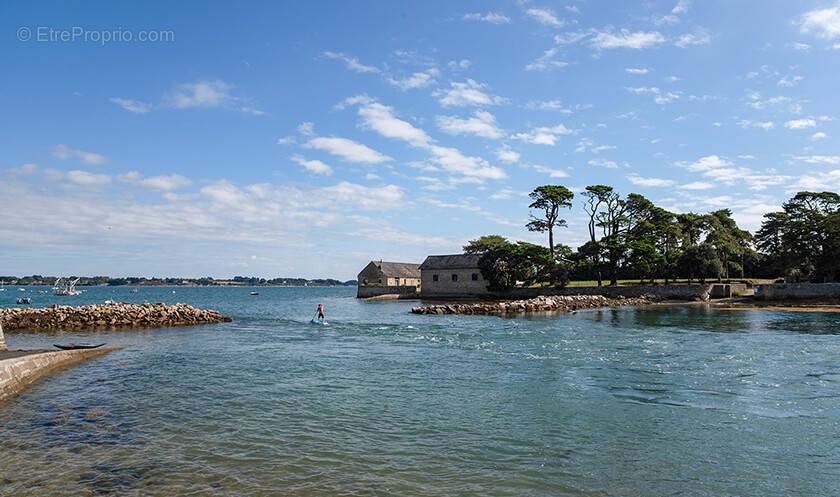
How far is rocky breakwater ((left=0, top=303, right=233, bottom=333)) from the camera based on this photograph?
26297 millimetres

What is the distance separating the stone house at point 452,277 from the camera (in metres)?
63.2

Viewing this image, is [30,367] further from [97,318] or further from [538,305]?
[538,305]

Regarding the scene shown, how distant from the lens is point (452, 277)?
215 feet

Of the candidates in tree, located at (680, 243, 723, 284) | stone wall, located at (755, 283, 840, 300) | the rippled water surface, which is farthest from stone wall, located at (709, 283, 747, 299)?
the rippled water surface

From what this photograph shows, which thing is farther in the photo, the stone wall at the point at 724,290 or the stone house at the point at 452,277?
the stone house at the point at 452,277

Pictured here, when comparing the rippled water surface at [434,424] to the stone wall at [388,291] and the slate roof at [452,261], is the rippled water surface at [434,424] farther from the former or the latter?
the stone wall at [388,291]

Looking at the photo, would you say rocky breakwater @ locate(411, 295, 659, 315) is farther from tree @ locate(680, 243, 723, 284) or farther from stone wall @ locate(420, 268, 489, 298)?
stone wall @ locate(420, 268, 489, 298)

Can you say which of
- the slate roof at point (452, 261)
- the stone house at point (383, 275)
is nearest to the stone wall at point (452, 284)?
the slate roof at point (452, 261)

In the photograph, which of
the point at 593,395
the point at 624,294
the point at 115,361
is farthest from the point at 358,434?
the point at 624,294

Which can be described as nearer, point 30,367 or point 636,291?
point 30,367

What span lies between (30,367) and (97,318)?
17.6 metres

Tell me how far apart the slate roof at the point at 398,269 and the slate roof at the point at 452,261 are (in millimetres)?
11168

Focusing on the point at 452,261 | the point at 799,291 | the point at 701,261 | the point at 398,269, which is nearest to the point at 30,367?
the point at 799,291

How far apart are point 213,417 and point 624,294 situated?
163 ft
